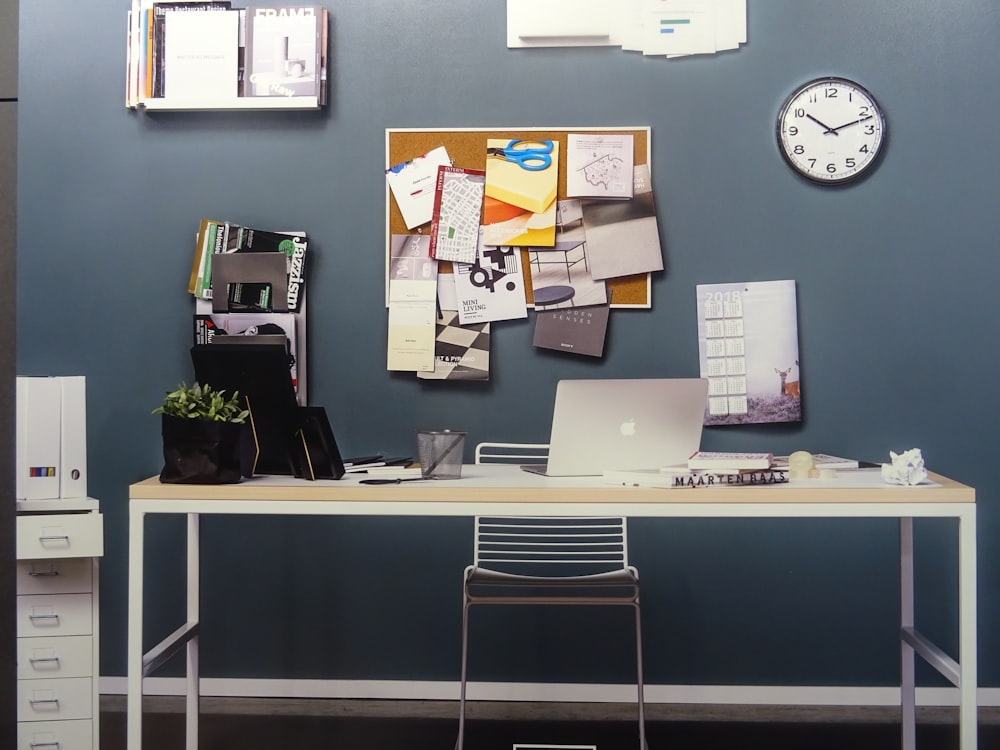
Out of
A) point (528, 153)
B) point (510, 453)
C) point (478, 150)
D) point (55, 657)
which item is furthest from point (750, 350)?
point (55, 657)

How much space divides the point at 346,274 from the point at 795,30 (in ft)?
5.50

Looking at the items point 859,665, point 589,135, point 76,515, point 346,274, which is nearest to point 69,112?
point 346,274

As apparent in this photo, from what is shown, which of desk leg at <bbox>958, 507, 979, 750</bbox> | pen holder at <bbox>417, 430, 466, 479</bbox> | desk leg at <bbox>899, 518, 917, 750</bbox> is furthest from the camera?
desk leg at <bbox>899, 518, 917, 750</bbox>

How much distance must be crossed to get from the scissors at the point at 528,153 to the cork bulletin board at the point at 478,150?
0.03m

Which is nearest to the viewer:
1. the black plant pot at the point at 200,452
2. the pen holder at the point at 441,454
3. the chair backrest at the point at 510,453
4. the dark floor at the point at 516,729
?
the black plant pot at the point at 200,452

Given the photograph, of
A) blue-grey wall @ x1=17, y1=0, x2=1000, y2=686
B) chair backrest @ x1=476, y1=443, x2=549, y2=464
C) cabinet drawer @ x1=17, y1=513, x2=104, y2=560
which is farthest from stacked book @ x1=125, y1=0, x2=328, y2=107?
cabinet drawer @ x1=17, y1=513, x2=104, y2=560

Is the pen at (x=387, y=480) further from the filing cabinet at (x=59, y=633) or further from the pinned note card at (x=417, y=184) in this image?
the pinned note card at (x=417, y=184)

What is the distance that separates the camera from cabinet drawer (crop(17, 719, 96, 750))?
8.07 feet

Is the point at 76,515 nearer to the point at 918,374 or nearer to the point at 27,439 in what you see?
the point at 27,439

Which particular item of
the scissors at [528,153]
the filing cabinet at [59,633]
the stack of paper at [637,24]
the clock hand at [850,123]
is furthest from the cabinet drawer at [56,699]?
the clock hand at [850,123]

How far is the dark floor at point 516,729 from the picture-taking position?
109 inches

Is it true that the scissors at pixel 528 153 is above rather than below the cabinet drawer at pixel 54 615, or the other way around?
above

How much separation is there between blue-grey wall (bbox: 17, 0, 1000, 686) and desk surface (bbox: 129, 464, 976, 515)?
3.52 ft

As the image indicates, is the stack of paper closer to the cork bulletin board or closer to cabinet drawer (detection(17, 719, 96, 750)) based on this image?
the cork bulletin board
